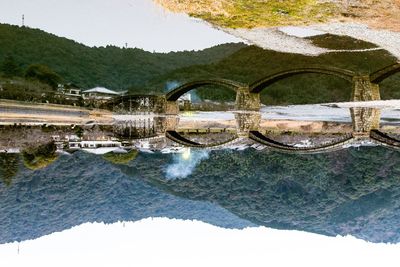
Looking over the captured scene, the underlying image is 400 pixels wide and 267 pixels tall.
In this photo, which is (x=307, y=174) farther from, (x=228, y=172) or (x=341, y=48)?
(x=341, y=48)

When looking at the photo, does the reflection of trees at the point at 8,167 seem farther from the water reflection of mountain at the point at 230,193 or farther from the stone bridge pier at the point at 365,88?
the stone bridge pier at the point at 365,88

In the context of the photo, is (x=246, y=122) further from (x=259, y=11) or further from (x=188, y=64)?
(x=188, y=64)

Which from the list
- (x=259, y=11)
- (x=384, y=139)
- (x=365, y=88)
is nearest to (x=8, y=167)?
(x=259, y=11)

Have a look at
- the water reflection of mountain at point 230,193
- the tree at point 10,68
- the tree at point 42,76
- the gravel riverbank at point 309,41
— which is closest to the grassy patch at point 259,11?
the gravel riverbank at point 309,41

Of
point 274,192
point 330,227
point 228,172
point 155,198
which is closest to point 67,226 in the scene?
point 155,198

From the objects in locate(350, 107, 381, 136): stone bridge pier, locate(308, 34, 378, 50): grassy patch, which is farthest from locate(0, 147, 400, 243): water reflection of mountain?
locate(350, 107, 381, 136): stone bridge pier

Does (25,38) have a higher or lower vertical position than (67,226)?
higher
